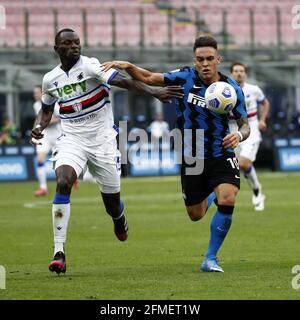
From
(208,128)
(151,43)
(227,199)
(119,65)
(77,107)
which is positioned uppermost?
(151,43)

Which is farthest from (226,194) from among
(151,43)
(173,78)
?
(151,43)

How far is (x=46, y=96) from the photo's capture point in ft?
36.9

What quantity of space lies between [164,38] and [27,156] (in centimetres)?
942

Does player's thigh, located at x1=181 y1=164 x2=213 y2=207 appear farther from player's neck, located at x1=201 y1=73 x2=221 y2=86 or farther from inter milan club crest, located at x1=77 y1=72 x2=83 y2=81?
inter milan club crest, located at x1=77 y1=72 x2=83 y2=81

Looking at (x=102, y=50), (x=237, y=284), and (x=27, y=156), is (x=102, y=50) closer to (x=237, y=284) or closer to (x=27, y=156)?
(x=27, y=156)

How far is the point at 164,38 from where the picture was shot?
121ft

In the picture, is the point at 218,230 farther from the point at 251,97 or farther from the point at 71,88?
the point at 251,97

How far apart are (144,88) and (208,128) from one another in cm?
86

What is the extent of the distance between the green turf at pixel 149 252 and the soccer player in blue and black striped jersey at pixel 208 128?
0.64 meters

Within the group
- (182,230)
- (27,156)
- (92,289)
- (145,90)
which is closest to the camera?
(92,289)

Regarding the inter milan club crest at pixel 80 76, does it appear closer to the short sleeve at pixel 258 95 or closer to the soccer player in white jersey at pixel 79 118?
the soccer player in white jersey at pixel 79 118

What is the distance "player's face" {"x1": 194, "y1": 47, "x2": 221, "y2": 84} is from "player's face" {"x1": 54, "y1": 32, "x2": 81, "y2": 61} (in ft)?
4.33

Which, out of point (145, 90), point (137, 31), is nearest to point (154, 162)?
point (137, 31)

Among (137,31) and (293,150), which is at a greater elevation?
(137,31)
